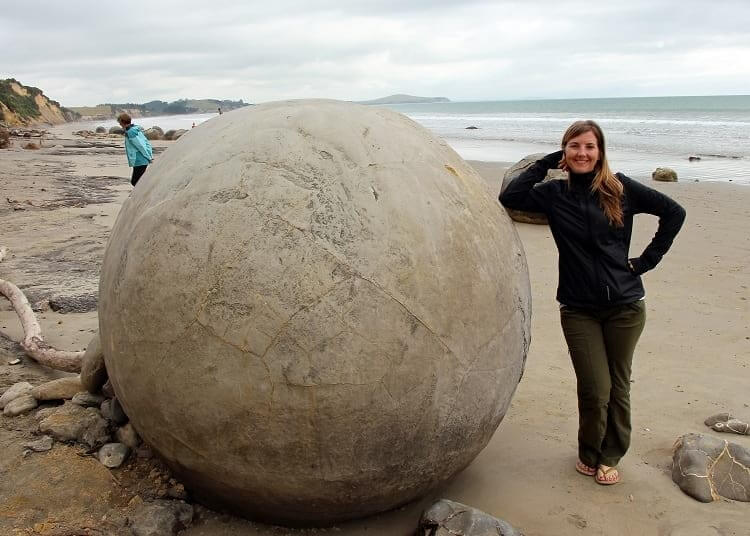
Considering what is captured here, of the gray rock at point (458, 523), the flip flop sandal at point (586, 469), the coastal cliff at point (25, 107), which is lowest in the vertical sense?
the flip flop sandal at point (586, 469)

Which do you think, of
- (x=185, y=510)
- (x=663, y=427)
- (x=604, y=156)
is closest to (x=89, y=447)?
(x=185, y=510)

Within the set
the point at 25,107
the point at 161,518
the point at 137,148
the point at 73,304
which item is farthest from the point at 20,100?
the point at 161,518

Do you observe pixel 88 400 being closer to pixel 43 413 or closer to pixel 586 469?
pixel 43 413

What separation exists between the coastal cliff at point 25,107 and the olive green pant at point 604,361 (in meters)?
47.4

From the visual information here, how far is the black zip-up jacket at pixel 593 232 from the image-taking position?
3.44 meters

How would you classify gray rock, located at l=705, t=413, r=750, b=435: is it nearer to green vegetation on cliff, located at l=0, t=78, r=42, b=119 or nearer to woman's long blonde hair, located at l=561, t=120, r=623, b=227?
woman's long blonde hair, located at l=561, t=120, r=623, b=227

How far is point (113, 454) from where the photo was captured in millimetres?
3580

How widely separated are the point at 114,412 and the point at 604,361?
2769 mm

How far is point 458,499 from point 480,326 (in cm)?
Answer: 111

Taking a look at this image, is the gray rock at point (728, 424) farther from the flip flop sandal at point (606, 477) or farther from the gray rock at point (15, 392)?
the gray rock at point (15, 392)

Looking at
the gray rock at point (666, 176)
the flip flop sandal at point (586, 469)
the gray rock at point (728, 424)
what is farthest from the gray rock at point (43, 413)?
the gray rock at point (666, 176)

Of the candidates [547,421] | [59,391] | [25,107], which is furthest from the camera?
[25,107]

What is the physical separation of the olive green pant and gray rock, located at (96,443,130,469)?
2.46 m

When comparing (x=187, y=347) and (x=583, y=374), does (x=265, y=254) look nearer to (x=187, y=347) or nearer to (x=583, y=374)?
(x=187, y=347)
